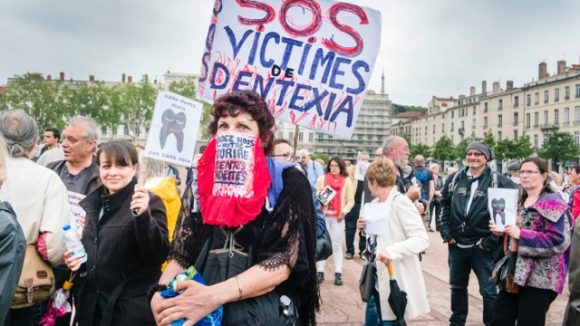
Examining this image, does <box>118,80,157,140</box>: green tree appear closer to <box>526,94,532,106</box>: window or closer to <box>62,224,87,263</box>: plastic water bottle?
<box>62,224,87,263</box>: plastic water bottle

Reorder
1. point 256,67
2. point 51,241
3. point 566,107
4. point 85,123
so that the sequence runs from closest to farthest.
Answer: point 51,241, point 256,67, point 85,123, point 566,107

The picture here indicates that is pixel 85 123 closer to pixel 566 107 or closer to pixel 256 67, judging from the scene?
pixel 256 67

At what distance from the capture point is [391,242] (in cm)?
418

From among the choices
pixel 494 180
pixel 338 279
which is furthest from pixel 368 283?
pixel 338 279

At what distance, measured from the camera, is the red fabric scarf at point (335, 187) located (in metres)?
8.13

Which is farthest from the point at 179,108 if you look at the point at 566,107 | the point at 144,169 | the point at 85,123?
the point at 566,107

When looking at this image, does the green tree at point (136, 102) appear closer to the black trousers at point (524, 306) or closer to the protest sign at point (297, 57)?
the protest sign at point (297, 57)

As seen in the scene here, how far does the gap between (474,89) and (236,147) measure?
98.5 m

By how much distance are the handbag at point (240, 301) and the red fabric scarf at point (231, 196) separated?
0.10 metres

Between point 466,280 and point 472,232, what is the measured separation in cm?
55

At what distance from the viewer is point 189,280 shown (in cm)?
195

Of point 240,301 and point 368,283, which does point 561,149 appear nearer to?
point 368,283

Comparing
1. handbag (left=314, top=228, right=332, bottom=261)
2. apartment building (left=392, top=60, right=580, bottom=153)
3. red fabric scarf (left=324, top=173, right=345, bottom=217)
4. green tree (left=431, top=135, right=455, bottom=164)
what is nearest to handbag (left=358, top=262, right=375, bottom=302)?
handbag (left=314, top=228, right=332, bottom=261)

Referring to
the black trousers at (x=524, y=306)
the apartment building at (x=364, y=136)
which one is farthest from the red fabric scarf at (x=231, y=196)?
the apartment building at (x=364, y=136)
